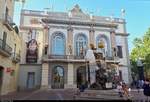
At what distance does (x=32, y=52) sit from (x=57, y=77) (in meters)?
5.13

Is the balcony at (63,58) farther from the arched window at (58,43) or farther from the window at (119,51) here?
the window at (119,51)

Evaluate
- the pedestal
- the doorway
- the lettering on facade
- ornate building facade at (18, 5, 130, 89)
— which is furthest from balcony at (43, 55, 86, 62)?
the pedestal

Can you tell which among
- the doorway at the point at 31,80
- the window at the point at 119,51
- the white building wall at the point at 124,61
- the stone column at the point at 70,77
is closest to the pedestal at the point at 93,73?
the stone column at the point at 70,77

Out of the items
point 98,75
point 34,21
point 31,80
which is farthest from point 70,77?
point 98,75

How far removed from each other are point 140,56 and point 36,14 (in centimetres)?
1887

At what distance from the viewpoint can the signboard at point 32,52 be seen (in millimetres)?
26609

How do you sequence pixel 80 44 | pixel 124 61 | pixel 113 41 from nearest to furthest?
pixel 80 44 < pixel 113 41 < pixel 124 61

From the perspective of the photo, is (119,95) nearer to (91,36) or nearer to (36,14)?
(91,36)

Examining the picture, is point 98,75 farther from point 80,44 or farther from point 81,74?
point 80,44

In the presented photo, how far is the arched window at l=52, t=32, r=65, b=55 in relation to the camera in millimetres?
27266

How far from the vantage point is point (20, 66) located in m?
26.1

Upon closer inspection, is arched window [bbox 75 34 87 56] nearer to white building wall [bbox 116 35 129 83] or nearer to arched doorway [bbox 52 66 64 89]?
arched doorway [bbox 52 66 64 89]

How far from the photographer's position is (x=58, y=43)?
2777cm

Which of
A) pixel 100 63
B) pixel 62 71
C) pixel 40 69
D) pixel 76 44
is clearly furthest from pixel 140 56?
pixel 100 63
